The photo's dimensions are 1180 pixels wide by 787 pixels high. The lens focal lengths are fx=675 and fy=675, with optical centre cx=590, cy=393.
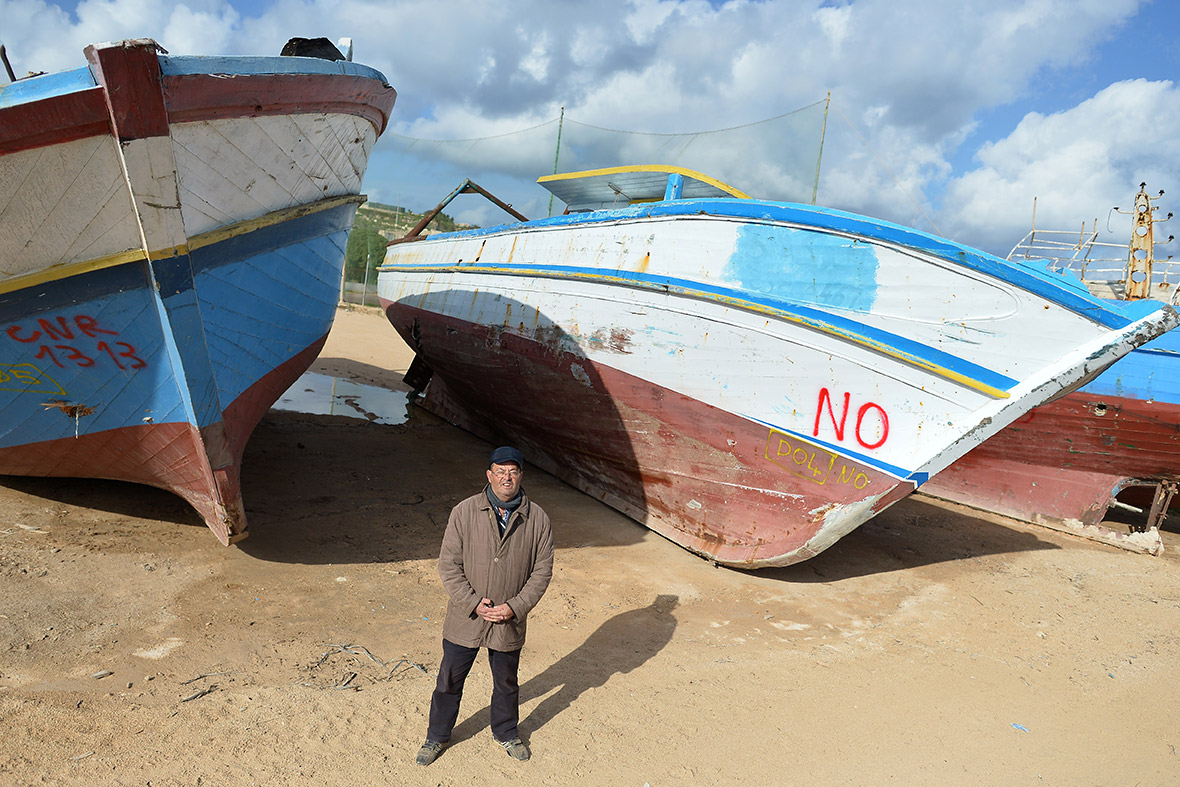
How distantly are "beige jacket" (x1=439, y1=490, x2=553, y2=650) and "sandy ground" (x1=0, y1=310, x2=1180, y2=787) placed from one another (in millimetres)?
492

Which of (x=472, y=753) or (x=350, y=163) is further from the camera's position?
(x=350, y=163)

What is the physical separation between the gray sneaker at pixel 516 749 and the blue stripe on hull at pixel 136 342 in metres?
2.49

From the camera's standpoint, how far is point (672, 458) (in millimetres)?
5125

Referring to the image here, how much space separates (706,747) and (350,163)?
458cm

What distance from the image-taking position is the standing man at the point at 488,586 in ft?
8.41

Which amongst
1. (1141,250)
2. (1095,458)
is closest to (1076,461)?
(1095,458)

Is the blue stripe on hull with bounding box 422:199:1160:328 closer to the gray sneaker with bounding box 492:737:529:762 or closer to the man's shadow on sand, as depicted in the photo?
the man's shadow on sand

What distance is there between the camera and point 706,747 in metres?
2.79

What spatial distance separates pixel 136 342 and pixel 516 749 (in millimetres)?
2872

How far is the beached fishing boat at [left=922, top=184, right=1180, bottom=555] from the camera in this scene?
6438mm

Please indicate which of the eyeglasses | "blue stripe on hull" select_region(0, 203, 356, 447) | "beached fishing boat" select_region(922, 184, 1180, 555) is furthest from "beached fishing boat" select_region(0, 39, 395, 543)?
"beached fishing boat" select_region(922, 184, 1180, 555)

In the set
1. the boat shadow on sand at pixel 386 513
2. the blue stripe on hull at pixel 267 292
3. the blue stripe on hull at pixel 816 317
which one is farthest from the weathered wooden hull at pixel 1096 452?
the blue stripe on hull at pixel 267 292

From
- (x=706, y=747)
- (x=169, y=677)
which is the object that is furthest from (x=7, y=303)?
(x=706, y=747)

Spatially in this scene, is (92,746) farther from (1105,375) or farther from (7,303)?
(1105,375)
